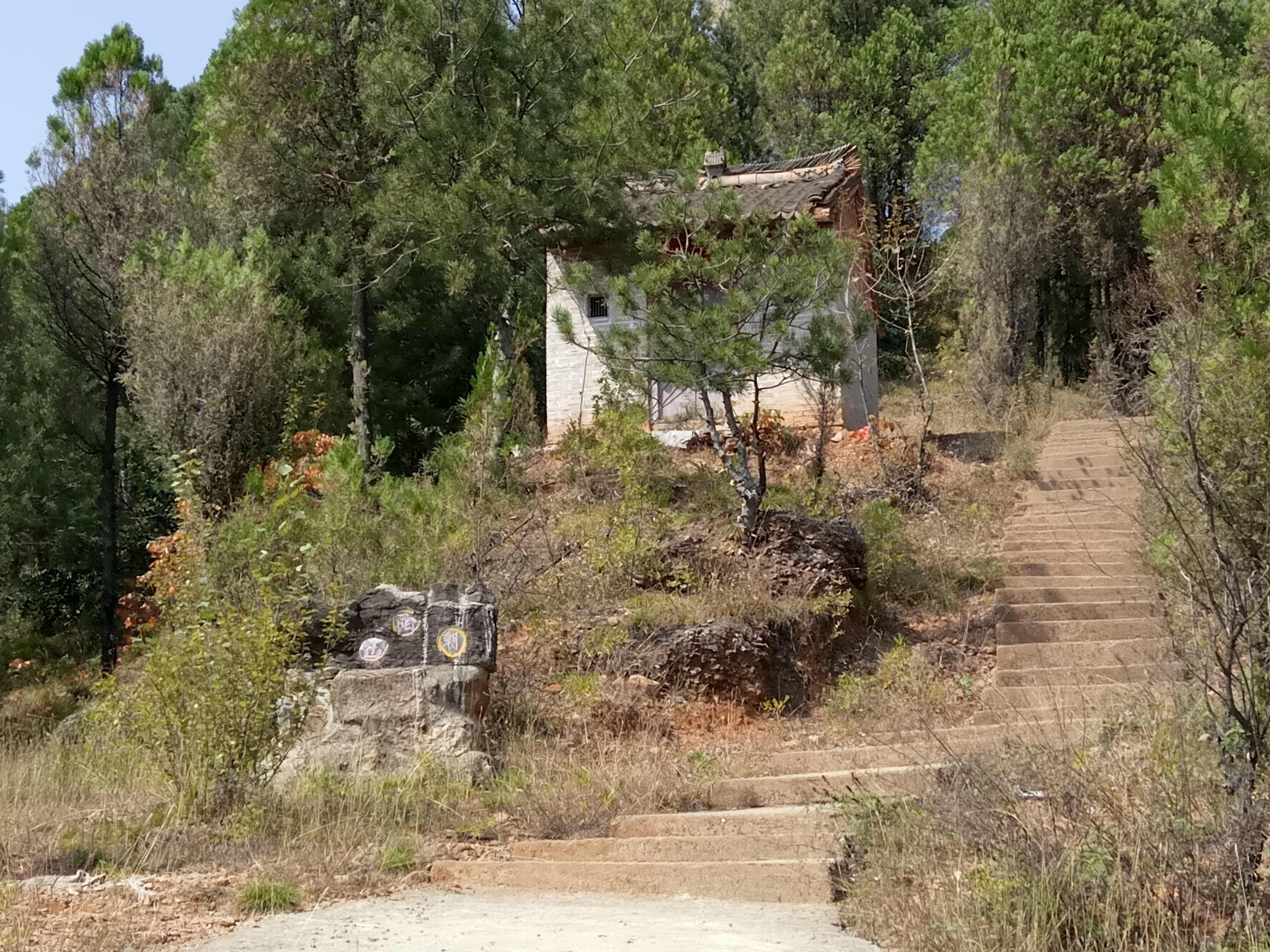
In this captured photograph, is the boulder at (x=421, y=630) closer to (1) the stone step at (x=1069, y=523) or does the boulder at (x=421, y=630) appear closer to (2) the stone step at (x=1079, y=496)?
(1) the stone step at (x=1069, y=523)

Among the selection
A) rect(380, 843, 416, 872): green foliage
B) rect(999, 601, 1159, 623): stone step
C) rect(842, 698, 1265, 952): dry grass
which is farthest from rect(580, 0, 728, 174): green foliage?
rect(842, 698, 1265, 952): dry grass

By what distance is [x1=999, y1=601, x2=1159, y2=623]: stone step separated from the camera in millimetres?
10492

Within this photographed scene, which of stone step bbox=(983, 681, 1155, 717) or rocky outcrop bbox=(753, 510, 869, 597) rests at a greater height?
rocky outcrop bbox=(753, 510, 869, 597)

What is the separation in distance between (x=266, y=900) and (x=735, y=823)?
2.40 m

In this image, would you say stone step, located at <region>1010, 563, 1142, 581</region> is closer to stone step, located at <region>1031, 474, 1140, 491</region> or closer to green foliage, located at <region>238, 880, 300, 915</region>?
stone step, located at <region>1031, 474, 1140, 491</region>

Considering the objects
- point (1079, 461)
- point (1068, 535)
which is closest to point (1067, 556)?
point (1068, 535)

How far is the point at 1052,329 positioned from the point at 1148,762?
68.2 feet

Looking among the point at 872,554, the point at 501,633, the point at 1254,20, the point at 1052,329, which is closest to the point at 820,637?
the point at 872,554

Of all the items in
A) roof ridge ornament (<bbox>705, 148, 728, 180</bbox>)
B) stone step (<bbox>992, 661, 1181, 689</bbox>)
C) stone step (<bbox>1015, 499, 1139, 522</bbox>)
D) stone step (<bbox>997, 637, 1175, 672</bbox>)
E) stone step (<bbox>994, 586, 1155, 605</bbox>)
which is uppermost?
roof ridge ornament (<bbox>705, 148, 728, 180</bbox>)

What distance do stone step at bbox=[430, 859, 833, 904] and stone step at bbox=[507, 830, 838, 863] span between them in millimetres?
113

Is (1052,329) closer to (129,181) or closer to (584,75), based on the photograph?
(584,75)

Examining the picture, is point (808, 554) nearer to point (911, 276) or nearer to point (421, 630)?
point (421, 630)

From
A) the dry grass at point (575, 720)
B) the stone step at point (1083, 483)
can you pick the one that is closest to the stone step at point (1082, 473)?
the stone step at point (1083, 483)

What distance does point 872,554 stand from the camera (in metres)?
12.1
